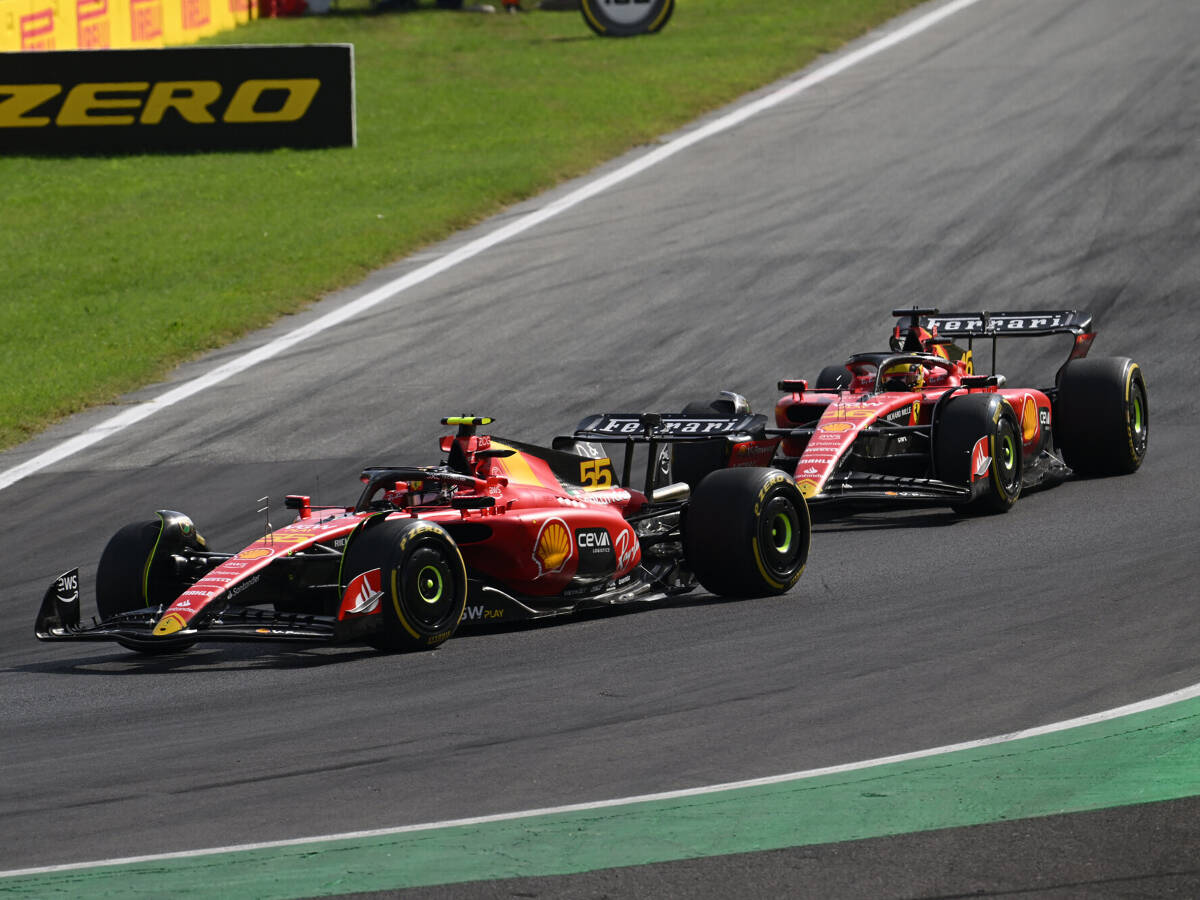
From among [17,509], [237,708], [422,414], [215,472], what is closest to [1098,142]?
[422,414]

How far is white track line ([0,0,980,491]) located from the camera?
1797 cm

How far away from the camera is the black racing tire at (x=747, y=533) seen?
1136 cm

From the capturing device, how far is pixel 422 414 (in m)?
18.2

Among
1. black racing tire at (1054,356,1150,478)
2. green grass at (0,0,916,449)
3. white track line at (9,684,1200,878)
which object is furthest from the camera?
green grass at (0,0,916,449)

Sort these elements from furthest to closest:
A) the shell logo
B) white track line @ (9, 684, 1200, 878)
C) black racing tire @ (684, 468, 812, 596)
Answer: black racing tire @ (684, 468, 812, 596) < the shell logo < white track line @ (9, 684, 1200, 878)

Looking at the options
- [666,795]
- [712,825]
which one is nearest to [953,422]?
[666,795]

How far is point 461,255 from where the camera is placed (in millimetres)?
25016

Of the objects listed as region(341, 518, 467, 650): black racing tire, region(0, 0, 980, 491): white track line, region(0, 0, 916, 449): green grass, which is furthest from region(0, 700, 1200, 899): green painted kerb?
region(0, 0, 916, 449): green grass

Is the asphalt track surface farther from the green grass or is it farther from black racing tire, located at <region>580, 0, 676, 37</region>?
black racing tire, located at <region>580, 0, 676, 37</region>

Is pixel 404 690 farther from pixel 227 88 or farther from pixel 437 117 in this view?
pixel 437 117

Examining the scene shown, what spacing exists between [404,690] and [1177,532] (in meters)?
5.94

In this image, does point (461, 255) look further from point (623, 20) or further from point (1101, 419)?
point (623, 20)

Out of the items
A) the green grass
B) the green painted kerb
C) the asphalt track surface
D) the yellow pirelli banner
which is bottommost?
the green painted kerb

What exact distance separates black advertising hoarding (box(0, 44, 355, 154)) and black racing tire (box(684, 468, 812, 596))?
18814mm
